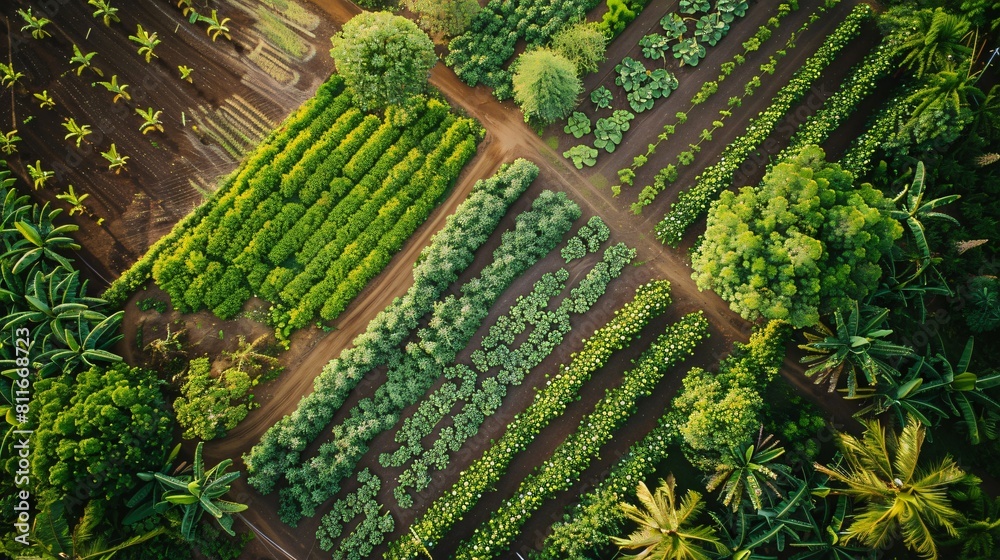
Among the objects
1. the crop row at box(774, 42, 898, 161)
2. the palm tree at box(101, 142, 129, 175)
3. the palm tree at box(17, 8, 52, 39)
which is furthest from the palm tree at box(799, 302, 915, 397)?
the palm tree at box(17, 8, 52, 39)

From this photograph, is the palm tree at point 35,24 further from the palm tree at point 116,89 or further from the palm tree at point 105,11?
the palm tree at point 116,89

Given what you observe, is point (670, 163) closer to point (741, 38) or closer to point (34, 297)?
point (741, 38)

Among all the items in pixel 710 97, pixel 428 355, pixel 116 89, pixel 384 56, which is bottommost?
pixel 116 89

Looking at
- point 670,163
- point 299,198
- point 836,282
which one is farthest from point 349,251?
point 836,282

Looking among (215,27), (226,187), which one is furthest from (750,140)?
(215,27)

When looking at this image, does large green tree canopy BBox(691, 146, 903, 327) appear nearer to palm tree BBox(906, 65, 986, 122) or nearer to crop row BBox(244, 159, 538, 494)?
palm tree BBox(906, 65, 986, 122)

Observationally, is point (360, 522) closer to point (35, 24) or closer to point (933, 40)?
point (35, 24)
